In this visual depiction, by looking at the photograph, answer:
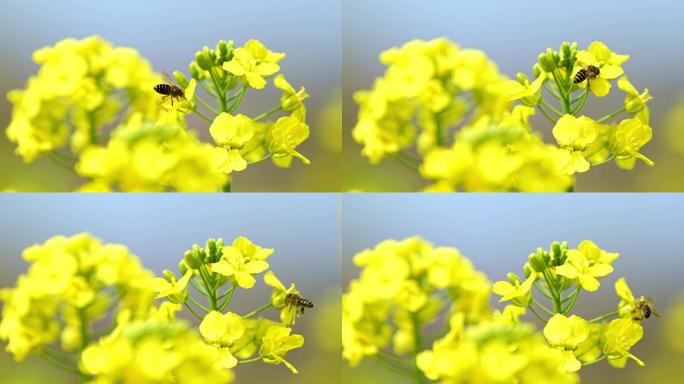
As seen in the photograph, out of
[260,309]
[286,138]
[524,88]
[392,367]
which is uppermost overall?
[524,88]

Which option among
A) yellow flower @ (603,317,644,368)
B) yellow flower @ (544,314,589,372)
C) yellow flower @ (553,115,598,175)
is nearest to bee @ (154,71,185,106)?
yellow flower @ (553,115,598,175)

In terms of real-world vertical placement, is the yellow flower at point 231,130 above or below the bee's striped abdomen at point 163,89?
below

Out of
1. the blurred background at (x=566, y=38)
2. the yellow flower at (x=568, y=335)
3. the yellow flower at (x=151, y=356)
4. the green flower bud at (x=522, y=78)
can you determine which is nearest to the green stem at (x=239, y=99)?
the blurred background at (x=566, y=38)

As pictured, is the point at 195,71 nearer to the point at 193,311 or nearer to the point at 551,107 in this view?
the point at 193,311

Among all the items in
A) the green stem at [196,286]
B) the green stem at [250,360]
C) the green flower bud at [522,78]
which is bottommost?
the green stem at [250,360]

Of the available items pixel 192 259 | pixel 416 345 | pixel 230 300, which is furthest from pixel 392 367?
pixel 192 259

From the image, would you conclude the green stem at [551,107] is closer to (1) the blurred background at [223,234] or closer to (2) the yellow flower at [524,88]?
(2) the yellow flower at [524,88]

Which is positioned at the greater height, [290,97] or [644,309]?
[290,97]
